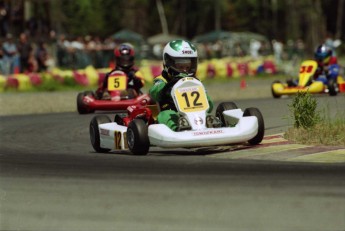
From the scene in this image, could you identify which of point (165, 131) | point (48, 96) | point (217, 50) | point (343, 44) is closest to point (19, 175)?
point (165, 131)

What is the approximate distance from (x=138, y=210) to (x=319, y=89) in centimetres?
1462

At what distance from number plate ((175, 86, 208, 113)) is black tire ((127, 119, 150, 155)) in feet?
1.59

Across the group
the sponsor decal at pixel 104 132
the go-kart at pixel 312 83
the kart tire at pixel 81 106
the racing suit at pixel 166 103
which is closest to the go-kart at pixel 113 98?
the kart tire at pixel 81 106

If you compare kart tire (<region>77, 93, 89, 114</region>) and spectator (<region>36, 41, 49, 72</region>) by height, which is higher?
spectator (<region>36, 41, 49, 72</region>)

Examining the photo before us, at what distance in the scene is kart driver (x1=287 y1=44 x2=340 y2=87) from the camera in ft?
71.3

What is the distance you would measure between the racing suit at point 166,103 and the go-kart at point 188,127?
0.11 meters

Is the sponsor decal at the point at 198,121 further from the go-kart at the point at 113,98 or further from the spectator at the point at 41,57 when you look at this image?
the spectator at the point at 41,57

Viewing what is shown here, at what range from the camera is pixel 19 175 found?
367 inches

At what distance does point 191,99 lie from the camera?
36.4 ft

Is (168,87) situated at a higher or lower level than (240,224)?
higher

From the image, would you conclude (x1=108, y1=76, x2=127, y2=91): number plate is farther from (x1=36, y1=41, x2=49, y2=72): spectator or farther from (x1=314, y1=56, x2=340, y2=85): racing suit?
(x1=36, y1=41, x2=49, y2=72): spectator

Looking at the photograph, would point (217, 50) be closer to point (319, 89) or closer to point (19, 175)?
point (319, 89)

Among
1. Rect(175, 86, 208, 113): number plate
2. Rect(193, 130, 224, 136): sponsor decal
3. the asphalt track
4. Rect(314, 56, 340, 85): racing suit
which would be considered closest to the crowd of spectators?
Rect(314, 56, 340, 85): racing suit

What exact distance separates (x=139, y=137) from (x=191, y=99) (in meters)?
0.75
